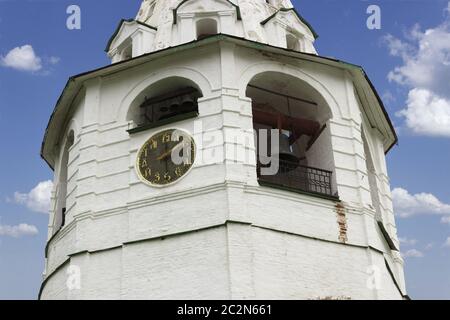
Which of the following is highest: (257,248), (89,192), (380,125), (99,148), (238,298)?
(380,125)

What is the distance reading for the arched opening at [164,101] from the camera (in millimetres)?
15266

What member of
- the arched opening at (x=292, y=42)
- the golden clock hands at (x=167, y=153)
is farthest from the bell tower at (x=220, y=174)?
the arched opening at (x=292, y=42)

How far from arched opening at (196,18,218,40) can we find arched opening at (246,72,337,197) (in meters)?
1.89

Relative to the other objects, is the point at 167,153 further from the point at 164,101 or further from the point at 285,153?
the point at 285,153

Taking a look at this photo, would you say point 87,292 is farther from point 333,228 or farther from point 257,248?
point 333,228

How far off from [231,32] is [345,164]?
408 cm

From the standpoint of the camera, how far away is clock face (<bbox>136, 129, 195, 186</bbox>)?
14023 mm

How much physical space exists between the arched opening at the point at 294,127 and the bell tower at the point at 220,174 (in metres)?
0.03

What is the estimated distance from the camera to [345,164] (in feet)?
48.3

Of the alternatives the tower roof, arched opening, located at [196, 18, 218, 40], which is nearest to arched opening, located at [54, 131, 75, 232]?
the tower roof

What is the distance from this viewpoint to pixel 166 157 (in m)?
14.2

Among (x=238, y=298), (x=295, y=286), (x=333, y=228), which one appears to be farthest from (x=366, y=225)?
(x=238, y=298)

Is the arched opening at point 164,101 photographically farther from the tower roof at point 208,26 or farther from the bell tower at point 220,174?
the tower roof at point 208,26

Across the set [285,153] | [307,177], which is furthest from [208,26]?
[307,177]
